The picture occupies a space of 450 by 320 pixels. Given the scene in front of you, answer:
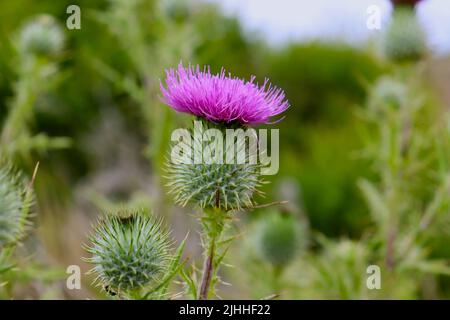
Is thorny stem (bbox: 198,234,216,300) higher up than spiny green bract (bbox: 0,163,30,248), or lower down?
lower down

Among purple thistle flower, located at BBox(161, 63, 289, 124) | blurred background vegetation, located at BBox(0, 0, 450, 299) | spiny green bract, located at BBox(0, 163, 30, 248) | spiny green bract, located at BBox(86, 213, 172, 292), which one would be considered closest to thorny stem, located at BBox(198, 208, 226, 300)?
spiny green bract, located at BBox(86, 213, 172, 292)

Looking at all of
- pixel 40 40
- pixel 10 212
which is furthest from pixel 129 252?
pixel 40 40

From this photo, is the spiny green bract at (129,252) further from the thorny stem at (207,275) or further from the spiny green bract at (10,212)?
the spiny green bract at (10,212)

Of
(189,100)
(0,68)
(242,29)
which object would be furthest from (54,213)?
(242,29)

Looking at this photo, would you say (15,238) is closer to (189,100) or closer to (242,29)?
(189,100)

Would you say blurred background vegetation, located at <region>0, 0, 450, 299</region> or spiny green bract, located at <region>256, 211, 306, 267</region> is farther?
spiny green bract, located at <region>256, 211, 306, 267</region>

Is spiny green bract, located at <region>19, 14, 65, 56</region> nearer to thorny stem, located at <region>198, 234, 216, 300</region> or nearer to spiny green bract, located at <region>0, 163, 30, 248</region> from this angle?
spiny green bract, located at <region>0, 163, 30, 248</region>

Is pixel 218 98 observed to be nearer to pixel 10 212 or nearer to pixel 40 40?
pixel 10 212
